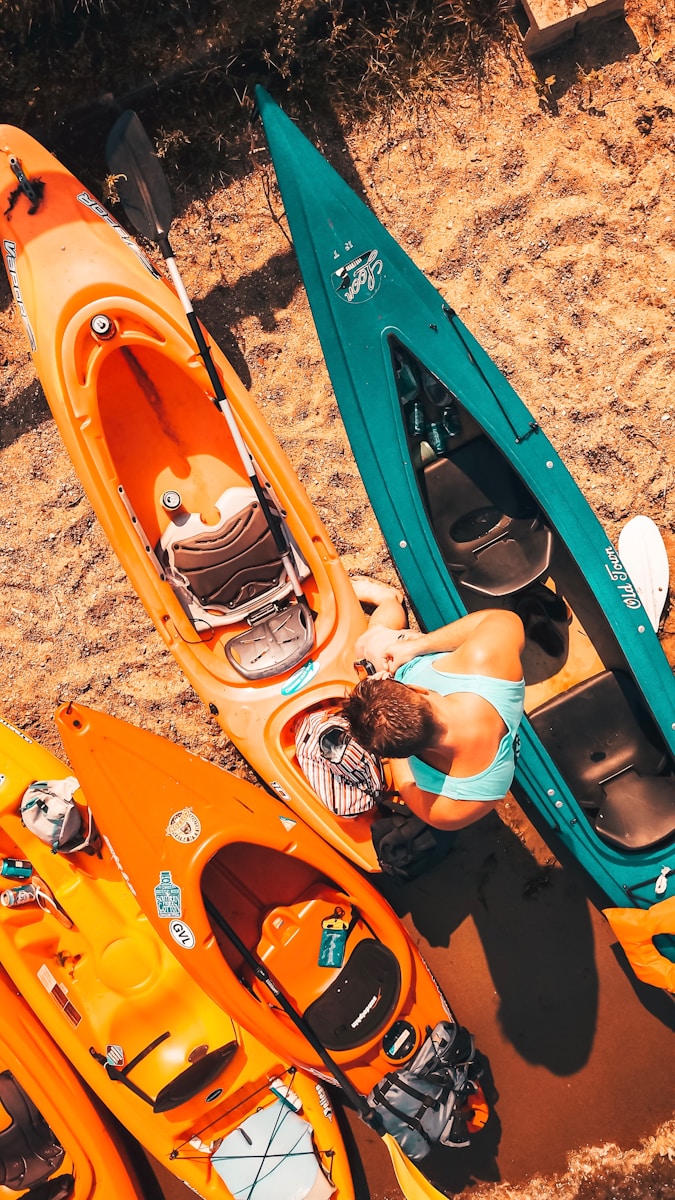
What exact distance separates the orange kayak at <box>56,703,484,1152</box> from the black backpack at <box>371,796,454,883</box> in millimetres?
212

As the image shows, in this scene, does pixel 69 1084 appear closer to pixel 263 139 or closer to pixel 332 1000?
pixel 332 1000

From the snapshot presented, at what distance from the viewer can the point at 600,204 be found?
147 inches

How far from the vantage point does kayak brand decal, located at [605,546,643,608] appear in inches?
133

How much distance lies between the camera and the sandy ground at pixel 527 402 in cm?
375

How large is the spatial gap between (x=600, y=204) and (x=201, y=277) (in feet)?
6.39

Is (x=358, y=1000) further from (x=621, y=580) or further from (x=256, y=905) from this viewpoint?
(x=621, y=580)

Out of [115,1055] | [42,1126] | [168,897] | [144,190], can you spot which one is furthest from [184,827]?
[144,190]

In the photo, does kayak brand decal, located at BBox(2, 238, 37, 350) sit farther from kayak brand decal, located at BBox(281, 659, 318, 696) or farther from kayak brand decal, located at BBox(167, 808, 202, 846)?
kayak brand decal, located at BBox(167, 808, 202, 846)

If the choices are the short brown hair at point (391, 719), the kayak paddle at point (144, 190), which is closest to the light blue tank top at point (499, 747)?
the short brown hair at point (391, 719)

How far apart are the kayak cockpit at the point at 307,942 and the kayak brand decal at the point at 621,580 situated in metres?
1.78

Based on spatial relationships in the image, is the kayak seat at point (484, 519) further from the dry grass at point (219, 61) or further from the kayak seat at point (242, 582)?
the dry grass at point (219, 61)

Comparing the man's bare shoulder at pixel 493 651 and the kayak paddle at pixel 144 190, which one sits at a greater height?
the kayak paddle at pixel 144 190

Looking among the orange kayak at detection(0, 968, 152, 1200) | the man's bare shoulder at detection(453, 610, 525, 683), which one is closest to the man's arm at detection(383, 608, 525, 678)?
the man's bare shoulder at detection(453, 610, 525, 683)

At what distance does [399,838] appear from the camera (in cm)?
329
